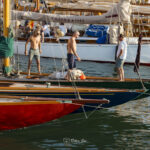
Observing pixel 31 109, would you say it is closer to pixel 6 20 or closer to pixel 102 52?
pixel 6 20

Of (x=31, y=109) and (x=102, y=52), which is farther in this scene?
(x=102, y=52)

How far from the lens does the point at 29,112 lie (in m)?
12.5

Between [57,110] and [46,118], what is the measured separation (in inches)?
14.9

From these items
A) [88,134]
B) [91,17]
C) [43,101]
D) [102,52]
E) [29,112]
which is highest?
[91,17]

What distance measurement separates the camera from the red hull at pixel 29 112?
12.3 meters

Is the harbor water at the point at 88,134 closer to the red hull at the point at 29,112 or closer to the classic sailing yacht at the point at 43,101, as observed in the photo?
the red hull at the point at 29,112

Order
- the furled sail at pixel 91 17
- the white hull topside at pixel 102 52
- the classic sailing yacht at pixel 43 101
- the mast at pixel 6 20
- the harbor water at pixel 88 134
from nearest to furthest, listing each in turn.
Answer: the harbor water at pixel 88 134, the classic sailing yacht at pixel 43 101, the mast at pixel 6 20, the furled sail at pixel 91 17, the white hull topside at pixel 102 52

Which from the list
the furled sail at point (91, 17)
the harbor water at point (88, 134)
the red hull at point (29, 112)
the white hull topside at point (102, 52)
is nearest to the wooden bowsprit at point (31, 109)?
the red hull at point (29, 112)

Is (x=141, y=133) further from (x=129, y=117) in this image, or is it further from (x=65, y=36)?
(x=65, y=36)

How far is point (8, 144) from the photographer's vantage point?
11914mm

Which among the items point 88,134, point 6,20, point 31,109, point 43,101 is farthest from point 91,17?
point 31,109

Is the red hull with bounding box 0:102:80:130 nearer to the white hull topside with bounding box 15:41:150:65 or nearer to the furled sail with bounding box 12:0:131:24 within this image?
the furled sail with bounding box 12:0:131:24

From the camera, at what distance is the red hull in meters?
12.3

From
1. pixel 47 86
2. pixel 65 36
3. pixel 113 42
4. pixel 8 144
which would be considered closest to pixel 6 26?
pixel 47 86
